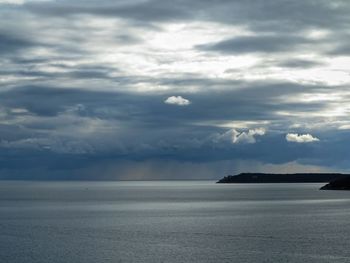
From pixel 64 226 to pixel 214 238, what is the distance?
33942mm

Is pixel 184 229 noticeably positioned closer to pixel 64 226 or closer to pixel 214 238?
pixel 214 238

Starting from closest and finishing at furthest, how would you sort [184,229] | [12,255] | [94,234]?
[12,255] → [94,234] → [184,229]

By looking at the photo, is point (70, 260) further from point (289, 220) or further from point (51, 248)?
point (289, 220)

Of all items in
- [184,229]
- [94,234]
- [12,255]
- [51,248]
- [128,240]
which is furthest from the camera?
[184,229]

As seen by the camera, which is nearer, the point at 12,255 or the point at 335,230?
the point at 12,255

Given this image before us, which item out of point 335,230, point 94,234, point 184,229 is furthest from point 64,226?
point 335,230

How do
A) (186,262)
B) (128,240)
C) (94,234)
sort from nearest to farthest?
1. (186,262)
2. (128,240)
3. (94,234)

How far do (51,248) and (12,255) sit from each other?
6755 mm

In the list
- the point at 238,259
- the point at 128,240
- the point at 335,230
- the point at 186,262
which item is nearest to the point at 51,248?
the point at 128,240

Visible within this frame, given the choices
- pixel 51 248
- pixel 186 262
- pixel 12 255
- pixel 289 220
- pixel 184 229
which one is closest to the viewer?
pixel 186 262

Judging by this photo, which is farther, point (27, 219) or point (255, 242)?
point (27, 219)

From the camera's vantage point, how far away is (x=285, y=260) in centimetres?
6944

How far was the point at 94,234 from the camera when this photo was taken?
97000 millimetres

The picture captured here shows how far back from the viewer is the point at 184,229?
104812 mm
